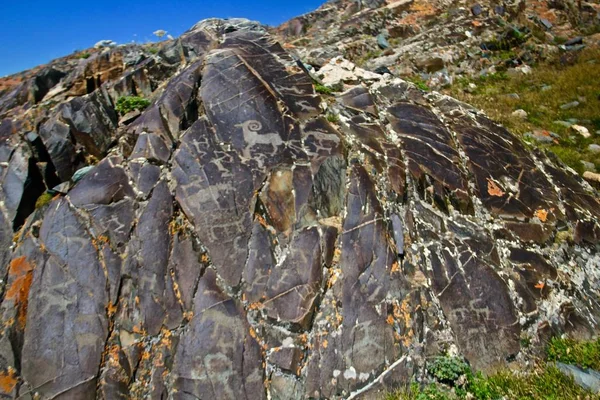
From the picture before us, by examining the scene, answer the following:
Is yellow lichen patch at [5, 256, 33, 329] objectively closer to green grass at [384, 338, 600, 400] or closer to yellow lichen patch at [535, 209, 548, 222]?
green grass at [384, 338, 600, 400]

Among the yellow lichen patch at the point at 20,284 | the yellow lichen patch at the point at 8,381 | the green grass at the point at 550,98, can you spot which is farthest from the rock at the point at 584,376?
the yellow lichen patch at the point at 20,284

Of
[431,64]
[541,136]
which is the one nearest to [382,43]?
[431,64]

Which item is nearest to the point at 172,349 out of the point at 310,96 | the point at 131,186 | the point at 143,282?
the point at 143,282

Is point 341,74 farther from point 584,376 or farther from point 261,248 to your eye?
point 584,376

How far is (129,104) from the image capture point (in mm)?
8672

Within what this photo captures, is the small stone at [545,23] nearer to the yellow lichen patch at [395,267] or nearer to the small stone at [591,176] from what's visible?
the small stone at [591,176]

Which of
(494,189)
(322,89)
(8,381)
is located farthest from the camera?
(322,89)

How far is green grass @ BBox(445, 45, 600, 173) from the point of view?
12500 millimetres

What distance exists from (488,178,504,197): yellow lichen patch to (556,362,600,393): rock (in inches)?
147

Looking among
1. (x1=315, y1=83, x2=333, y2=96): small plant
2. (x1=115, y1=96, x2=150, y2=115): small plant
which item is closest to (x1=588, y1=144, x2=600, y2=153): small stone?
(x1=315, y1=83, x2=333, y2=96): small plant

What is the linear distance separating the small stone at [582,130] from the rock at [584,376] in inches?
400

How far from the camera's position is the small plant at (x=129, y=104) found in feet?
28.3

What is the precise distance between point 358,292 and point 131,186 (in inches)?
182

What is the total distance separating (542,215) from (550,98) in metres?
9.84
